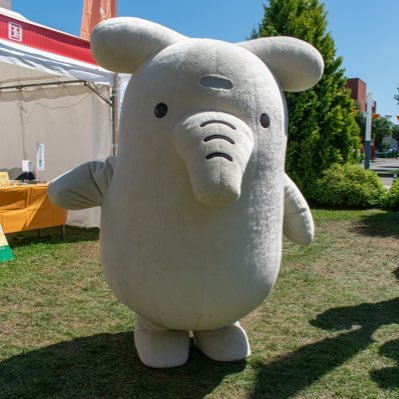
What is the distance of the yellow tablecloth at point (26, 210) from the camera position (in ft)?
20.8

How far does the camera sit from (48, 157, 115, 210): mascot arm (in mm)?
2785

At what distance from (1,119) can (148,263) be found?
775 centimetres

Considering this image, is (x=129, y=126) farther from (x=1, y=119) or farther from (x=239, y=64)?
(x=1, y=119)

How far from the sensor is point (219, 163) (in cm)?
212

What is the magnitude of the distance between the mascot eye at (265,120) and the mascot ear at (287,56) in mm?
413

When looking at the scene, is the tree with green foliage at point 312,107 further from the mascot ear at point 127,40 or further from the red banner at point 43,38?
the mascot ear at point 127,40

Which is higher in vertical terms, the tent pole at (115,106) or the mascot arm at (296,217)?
the tent pole at (115,106)

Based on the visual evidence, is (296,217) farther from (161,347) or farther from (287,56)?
(161,347)

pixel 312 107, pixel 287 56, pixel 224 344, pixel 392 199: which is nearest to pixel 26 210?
pixel 224 344

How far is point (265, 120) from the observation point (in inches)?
98.2

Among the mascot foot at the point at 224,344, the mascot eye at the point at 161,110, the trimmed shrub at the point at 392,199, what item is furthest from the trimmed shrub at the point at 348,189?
the mascot eye at the point at 161,110

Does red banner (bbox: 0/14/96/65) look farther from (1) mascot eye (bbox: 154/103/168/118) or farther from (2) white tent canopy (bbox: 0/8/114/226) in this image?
(1) mascot eye (bbox: 154/103/168/118)

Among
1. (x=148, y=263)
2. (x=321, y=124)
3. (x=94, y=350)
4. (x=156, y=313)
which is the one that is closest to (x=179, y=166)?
(x=148, y=263)

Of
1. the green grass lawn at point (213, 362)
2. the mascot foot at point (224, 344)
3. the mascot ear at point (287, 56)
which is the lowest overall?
the green grass lawn at point (213, 362)
